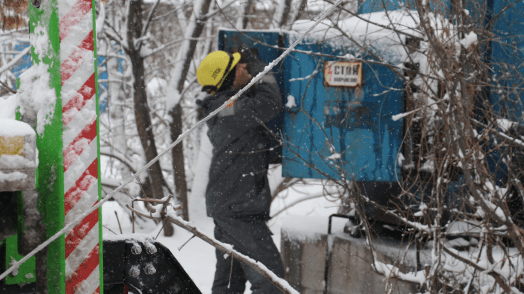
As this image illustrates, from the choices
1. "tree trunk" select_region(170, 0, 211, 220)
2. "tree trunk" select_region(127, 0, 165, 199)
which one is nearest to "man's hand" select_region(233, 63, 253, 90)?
"tree trunk" select_region(170, 0, 211, 220)

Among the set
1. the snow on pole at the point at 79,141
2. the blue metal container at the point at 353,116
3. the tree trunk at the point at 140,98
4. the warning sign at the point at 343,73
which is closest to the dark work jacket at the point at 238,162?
the blue metal container at the point at 353,116

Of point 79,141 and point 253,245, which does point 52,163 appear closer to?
point 79,141

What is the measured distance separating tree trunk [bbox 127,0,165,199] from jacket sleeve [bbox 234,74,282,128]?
2.27 meters

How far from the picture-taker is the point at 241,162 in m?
2.83

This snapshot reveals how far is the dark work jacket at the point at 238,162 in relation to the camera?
279cm

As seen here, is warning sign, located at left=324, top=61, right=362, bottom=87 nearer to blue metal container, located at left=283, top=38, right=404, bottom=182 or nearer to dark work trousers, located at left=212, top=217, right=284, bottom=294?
blue metal container, located at left=283, top=38, right=404, bottom=182

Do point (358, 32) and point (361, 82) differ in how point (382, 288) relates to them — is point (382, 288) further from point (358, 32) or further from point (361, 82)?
point (358, 32)

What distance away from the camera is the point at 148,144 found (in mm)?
4809

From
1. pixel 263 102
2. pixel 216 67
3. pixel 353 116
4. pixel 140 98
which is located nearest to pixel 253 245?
pixel 263 102

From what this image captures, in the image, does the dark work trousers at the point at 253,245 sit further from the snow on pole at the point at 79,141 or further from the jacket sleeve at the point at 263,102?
the snow on pole at the point at 79,141

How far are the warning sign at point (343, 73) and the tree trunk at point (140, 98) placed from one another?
8.71ft

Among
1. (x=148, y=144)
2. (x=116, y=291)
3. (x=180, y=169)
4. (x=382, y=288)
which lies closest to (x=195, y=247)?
(x=180, y=169)

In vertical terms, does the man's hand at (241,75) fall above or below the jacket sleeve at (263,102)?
above

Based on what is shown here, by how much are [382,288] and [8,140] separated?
255 cm
